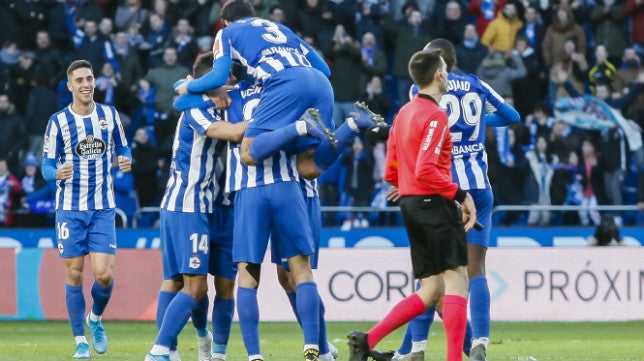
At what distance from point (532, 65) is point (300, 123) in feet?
40.0

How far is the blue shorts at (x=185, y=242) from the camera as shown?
9398mm

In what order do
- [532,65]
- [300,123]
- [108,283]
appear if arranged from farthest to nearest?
[532,65]
[108,283]
[300,123]

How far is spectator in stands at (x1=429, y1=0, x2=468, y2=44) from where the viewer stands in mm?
20578

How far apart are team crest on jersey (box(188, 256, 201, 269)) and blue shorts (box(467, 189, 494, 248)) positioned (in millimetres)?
2091

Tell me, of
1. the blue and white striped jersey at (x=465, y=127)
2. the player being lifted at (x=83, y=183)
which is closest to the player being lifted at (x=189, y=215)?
the blue and white striped jersey at (x=465, y=127)

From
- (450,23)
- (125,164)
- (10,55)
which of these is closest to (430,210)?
(125,164)

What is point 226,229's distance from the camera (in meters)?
9.73

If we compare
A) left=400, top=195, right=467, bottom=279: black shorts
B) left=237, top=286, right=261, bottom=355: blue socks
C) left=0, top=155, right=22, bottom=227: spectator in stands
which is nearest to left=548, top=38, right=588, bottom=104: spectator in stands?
left=0, top=155, right=22, bottom=227: spectator in stands

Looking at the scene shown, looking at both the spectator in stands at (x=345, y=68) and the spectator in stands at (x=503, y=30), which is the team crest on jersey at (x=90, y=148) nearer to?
the spectator in stands at (x=345, y=68)

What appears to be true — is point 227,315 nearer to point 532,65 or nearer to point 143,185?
point 143,185

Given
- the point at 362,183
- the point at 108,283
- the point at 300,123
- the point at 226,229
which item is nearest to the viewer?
the point at 300,123

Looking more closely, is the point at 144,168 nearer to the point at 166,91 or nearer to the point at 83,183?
the point at 166,91

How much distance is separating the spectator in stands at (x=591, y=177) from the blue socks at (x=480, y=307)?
30.7 ft

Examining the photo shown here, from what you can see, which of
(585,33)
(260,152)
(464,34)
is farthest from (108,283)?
(585,33)
